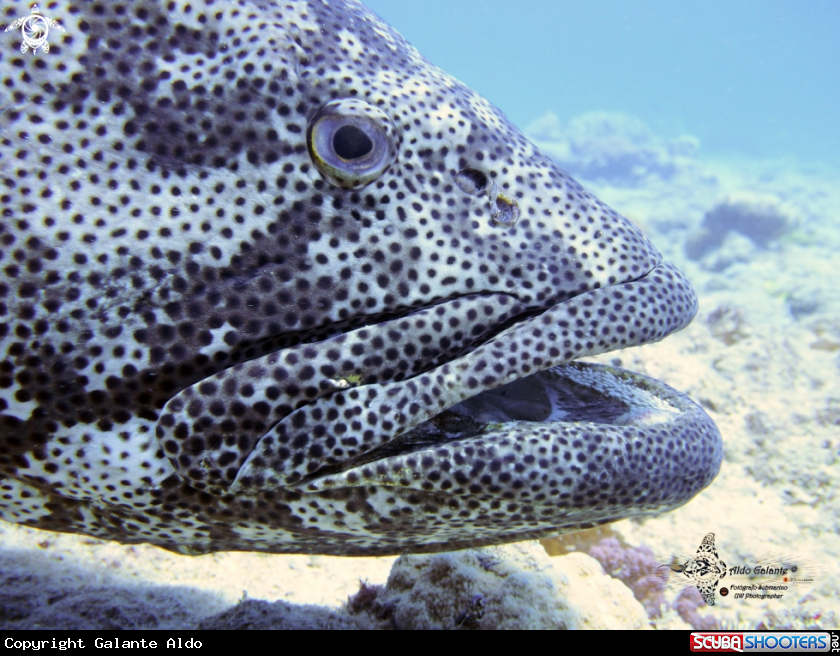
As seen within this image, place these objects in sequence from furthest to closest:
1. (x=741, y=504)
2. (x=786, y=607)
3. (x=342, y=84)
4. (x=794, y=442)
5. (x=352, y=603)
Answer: (x=794, y=442), (x=741, y=504), (x=786, y=607), (x=352, y=603), (x=342, y=84)

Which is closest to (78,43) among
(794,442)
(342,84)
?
(342,84)

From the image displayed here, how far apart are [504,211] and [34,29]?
1.79 meters

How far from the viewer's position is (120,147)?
178cm

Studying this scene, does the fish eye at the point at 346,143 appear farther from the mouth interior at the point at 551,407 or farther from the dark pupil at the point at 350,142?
the mouth interior at the point at 551,407

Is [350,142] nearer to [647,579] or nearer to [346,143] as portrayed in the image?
[346,143]

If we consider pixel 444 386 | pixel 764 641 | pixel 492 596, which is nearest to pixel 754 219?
pixel 764 641

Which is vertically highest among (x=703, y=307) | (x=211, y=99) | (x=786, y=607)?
(x=703, y=307)

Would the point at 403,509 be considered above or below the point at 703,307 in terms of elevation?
below

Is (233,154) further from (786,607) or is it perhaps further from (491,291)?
(786,607)

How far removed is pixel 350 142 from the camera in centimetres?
183

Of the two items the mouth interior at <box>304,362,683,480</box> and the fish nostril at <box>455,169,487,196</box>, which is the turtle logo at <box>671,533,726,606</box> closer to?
the mouth interior at <box>304,362,683,480</box>

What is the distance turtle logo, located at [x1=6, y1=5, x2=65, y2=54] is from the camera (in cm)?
177

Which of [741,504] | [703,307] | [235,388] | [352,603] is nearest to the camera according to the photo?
[235,388]

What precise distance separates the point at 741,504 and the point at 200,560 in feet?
18.0
